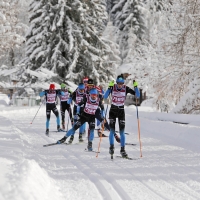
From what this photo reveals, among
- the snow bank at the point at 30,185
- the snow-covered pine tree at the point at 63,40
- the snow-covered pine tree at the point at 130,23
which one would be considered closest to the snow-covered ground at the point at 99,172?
the snow bank at the point at 30,185

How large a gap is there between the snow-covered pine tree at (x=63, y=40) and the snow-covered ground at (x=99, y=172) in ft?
68.4

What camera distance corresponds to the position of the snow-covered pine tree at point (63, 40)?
3070 cm

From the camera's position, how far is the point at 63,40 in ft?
103

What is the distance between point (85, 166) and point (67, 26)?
26121 millimetres

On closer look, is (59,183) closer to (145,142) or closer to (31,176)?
(31,176)

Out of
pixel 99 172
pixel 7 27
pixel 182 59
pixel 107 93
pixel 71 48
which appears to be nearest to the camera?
pixel 99 172

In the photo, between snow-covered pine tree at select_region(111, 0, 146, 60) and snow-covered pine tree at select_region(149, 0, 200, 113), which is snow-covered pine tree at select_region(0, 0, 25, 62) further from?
snow-covered pine tree at select_region(111, 0, 146, 60)

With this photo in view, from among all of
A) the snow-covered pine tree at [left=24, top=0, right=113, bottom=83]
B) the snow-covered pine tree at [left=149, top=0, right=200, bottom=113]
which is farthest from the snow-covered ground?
the snow-covered pine tree at [left=24, top=0, right=113, bottom=83]

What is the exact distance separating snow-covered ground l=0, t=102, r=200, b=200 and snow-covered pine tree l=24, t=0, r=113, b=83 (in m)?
20.8

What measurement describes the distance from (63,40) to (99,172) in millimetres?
26001

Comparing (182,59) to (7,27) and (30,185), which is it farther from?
(7,27)

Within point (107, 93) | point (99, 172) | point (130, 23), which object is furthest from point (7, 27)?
point (130, 23)

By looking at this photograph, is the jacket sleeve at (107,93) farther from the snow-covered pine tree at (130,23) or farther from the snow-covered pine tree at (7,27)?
the snow-covered pine tree at (130,23)

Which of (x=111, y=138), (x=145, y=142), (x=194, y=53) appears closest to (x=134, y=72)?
(x=194, y=53)
